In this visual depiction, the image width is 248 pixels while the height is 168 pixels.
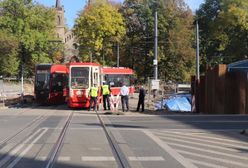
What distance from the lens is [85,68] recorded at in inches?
1516

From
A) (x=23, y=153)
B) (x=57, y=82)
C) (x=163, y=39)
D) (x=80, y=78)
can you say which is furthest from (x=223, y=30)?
(x=23, y=153)

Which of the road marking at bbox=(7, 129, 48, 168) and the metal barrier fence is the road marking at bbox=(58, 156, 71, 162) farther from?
the metal barrier fence

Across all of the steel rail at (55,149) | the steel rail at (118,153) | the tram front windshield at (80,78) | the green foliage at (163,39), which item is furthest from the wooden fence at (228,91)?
the green foliage at (163,39)

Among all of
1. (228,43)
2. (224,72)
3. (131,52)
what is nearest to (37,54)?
(131,52)

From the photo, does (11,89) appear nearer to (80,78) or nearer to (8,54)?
(8,54)

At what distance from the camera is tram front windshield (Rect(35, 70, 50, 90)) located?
149 ft

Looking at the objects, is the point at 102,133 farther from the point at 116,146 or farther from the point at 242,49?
the point at 242,49

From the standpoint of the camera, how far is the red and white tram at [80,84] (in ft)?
126

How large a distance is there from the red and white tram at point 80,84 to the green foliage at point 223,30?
53.8 metres

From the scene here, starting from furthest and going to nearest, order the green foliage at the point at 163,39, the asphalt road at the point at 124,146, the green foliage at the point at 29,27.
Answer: the green foliage at the point at 29,27 < the green foliage at the point at 163,39 < the asphalt road at the point at 124,146

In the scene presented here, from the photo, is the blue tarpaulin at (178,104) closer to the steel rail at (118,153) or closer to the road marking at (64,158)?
the steel rail at (118,153)

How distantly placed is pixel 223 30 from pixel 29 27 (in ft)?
106

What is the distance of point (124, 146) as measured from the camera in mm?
16188

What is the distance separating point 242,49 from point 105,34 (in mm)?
21335
